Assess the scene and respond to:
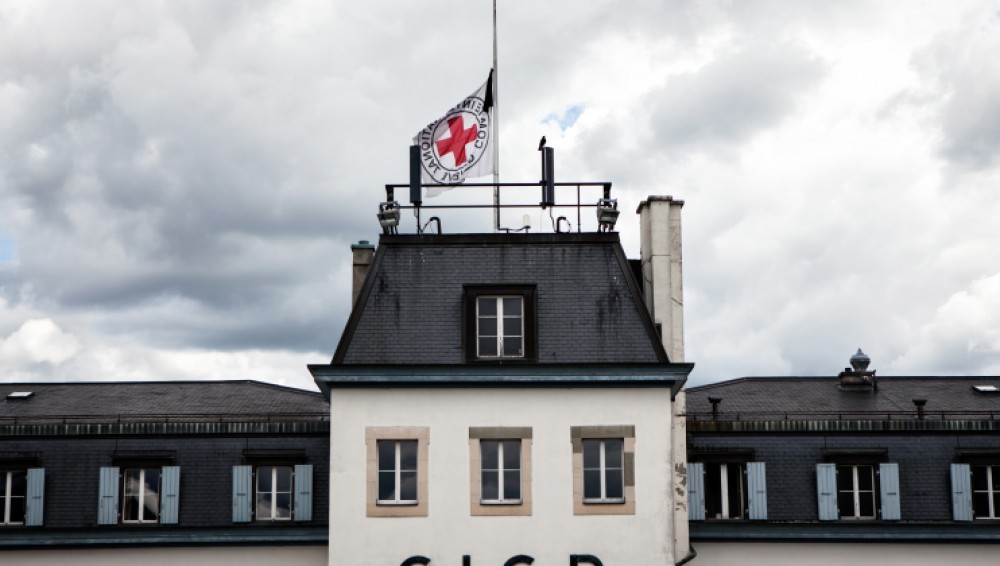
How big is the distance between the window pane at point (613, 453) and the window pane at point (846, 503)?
7.93 meters

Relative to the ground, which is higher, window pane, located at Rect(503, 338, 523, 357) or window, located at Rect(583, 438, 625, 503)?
window pane, located at Rect(503, 338, 523, 357)

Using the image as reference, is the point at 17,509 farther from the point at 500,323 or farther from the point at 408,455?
the point at 500,323

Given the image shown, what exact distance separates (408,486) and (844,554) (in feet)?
42.8

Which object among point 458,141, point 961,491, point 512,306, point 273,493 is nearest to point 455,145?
point 458,141

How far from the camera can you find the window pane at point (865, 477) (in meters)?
34.7

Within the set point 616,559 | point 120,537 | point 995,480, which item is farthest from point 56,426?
point 995,480

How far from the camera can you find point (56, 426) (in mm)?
34688

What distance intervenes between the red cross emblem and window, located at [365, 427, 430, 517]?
28.6 ft

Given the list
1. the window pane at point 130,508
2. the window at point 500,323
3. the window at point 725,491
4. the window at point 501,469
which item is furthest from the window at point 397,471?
the window at point 725,491

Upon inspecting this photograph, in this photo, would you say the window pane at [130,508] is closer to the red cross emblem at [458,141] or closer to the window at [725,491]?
the red cross emblem at [458,141]

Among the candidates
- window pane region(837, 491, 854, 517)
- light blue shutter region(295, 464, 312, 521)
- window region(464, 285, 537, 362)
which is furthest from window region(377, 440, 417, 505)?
window pane region(837, 491, 854, 517)

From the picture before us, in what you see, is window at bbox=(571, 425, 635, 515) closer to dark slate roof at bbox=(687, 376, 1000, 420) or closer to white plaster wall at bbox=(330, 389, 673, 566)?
white plaster wall at bbox=(330, 389, 673, 566)

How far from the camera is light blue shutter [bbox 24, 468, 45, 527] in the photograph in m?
33.8

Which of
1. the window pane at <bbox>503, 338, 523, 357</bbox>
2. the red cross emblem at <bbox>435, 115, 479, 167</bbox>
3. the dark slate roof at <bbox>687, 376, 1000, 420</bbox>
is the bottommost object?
the dark slate roof at <bbox>687, 376, 1000, 420</bbox>
